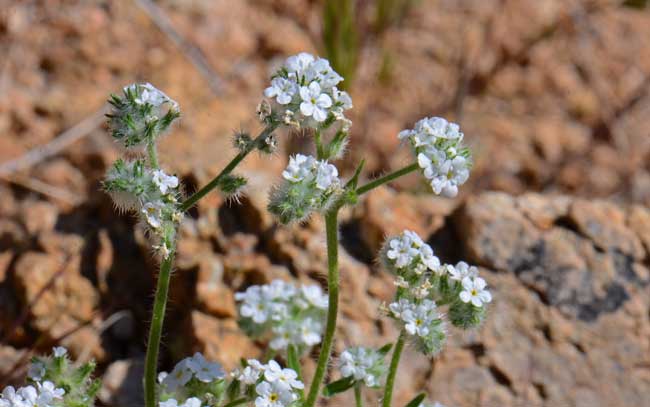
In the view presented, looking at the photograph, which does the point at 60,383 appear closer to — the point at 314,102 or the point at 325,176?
the point at 325,176

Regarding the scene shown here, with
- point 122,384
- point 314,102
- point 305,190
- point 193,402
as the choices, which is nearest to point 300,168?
point 305,190

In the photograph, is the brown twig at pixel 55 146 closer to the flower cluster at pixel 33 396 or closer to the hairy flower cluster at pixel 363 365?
the flower cluster at pixel 33 396

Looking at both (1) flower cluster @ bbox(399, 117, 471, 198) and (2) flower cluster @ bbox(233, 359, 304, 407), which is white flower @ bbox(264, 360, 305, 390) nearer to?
(2) flower cluster @ bbox(233, 359, 304, 407)

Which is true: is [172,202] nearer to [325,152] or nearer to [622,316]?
[325,152]

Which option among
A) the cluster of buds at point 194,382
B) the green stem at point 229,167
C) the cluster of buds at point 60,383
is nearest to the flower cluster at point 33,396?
the cluster of buds at point 60,383

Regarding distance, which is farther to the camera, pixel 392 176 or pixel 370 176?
pixel 370 176

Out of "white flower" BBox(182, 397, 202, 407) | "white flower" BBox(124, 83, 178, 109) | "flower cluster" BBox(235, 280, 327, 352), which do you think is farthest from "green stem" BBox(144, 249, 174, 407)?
"flower cluster" BBox(235, 280, 327, 352)

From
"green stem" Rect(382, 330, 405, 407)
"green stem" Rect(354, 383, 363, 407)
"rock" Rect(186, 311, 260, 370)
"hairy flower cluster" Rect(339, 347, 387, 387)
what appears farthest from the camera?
"rock" Rect(186, 311, 260, 370)
